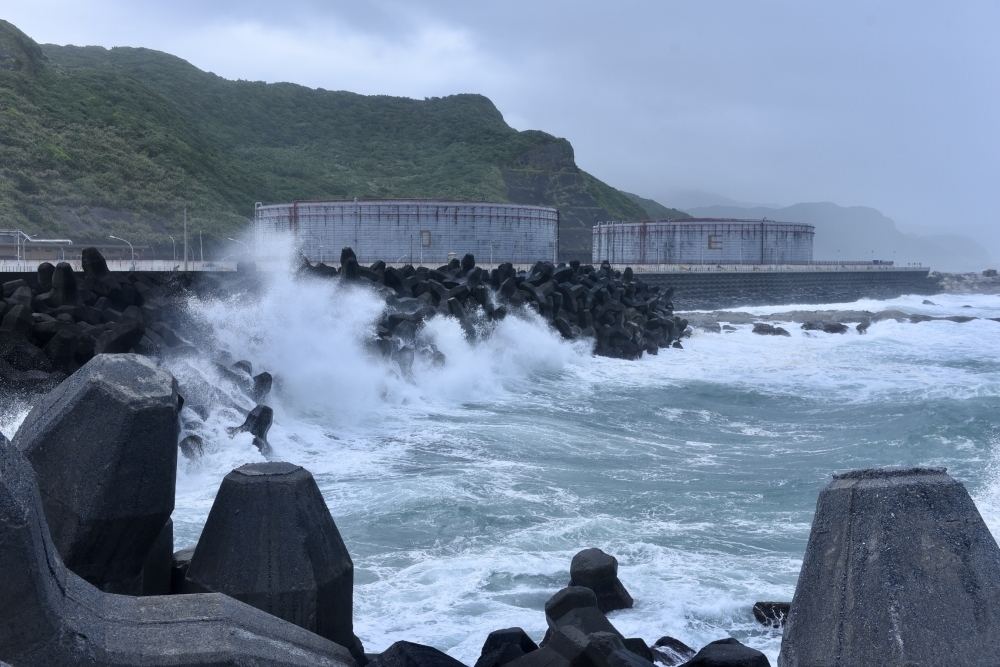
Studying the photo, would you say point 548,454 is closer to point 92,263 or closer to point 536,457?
point 536,457

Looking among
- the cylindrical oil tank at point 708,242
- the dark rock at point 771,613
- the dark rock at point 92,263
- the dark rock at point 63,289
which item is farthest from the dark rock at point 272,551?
the cylindrical oil tank at point 708,242

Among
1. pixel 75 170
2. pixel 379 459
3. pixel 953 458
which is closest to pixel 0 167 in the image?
pixel 75 170

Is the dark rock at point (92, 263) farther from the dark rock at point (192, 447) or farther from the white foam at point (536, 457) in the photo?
the dark rock at point (192, 447)

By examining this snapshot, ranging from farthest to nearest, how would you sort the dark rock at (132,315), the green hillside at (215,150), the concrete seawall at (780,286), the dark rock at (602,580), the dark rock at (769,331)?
the green hillside at (215,150)
the concrete seawall at (780,286)
the dark rock at (769,331)
the dark rock at (132,315)
the dark rock at (602,580)

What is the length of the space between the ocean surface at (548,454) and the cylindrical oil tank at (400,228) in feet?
63.4

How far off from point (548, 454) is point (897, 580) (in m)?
8.06

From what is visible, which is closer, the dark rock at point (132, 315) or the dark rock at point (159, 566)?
the dark rock at point (159, 566)

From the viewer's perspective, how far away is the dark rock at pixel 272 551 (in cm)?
368

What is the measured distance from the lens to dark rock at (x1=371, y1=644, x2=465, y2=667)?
11.1 feet

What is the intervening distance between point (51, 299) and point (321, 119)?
91.0 m

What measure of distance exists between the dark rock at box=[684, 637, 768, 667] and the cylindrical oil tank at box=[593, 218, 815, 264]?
4662 cm

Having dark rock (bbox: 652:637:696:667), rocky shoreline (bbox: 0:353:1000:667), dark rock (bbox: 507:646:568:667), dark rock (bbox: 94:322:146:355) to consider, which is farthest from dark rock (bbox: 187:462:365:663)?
dark rock (bbox: 94:322:146:355)

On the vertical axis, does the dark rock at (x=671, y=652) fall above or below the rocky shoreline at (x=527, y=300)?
below

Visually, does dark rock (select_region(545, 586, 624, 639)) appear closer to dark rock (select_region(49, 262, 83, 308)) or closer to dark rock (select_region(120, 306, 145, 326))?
dark rock (select_region(120, 306, 145, 326))
